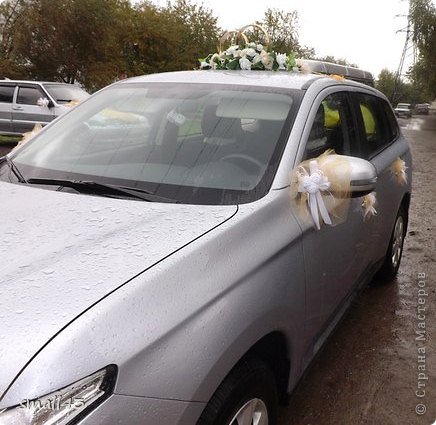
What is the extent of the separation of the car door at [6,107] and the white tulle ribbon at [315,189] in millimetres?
12183

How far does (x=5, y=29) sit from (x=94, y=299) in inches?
864

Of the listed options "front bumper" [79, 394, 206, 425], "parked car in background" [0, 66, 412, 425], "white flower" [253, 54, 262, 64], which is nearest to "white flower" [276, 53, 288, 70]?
"white flower" [253, 54, 262, 64]

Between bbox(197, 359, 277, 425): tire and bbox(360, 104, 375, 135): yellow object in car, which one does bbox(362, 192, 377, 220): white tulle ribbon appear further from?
bbox(197, 359, 277, 425): tire

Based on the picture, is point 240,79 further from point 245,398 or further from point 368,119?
point 245,398

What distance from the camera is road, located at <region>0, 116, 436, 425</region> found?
2.59 metres

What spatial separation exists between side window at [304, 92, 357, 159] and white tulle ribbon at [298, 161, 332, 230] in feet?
0.52

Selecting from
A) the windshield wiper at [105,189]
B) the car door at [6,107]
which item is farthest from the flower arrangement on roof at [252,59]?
the car door at [6,107]

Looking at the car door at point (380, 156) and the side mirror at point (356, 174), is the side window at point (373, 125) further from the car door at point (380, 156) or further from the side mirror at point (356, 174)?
the side mirror at point (356, 174)

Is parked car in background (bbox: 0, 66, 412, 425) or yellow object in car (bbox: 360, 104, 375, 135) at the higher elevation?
yellow object in car (bbox: 360, 104, 375, 135)

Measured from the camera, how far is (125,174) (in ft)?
7.45

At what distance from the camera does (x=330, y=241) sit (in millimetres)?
2365

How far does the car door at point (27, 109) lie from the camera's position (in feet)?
40.4

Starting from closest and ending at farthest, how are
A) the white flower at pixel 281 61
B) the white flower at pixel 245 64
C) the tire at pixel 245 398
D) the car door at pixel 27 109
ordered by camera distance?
the tire at pixel 245 398, the white flower at pixel 245 64, the white flower at pixel 281 61, the car door at pixel 27 109

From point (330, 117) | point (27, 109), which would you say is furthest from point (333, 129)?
point (27, 109)
